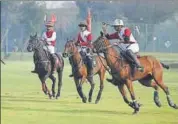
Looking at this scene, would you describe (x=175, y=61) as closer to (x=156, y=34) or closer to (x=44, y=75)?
(x=44, y=75)

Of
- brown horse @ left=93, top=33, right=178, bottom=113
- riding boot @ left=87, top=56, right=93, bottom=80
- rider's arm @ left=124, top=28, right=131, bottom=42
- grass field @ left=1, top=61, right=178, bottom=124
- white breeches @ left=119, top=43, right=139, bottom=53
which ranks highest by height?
rider's arm @ left=124, top=28, right=131, bottom=42

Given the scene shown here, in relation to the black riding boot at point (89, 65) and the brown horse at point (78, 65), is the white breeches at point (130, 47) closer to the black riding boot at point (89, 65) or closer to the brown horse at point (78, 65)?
the brown horse at point (78, 65)

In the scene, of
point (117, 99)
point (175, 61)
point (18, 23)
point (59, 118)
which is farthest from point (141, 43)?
point (18, 23)

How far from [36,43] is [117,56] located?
4.11 meters

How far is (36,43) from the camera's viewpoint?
19.5m

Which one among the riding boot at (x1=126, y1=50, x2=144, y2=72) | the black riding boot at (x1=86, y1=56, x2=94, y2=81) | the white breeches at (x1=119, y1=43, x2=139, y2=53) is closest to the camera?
the riding boot at (x1=126, y1=50, x2=144, y2=72)

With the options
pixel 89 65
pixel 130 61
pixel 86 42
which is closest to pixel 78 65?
pixel 89 65

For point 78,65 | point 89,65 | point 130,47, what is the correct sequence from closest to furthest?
1. point 130,47
2. point 78,65
3. point 89,65

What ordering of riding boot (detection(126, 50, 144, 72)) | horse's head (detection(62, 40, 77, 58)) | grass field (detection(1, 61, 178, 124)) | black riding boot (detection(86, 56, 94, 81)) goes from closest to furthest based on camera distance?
grass field (detection(1, 61, 178, 124)), riding boot (detection(126, 50, 144, 72)), horse's head (detection(62, 40, 77, 58)), black riding boot (detection(86, 56, 94, 81))

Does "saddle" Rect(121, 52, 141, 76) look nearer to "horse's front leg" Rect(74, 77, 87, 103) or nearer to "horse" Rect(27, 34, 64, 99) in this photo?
"horse's front leg" Rect(74, 77, 87, 103)

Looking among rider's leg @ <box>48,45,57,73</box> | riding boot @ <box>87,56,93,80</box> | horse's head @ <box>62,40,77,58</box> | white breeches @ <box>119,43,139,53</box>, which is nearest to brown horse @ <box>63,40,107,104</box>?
horse's head @ <box>62,40,77,58</box>

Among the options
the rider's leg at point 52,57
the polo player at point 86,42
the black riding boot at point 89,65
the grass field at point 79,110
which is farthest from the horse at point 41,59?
the black riding boot at point 89,65

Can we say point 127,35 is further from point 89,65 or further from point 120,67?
point 89,65

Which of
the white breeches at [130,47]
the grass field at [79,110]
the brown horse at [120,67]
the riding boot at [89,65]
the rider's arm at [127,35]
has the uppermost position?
the rider's arm at [127,35]
